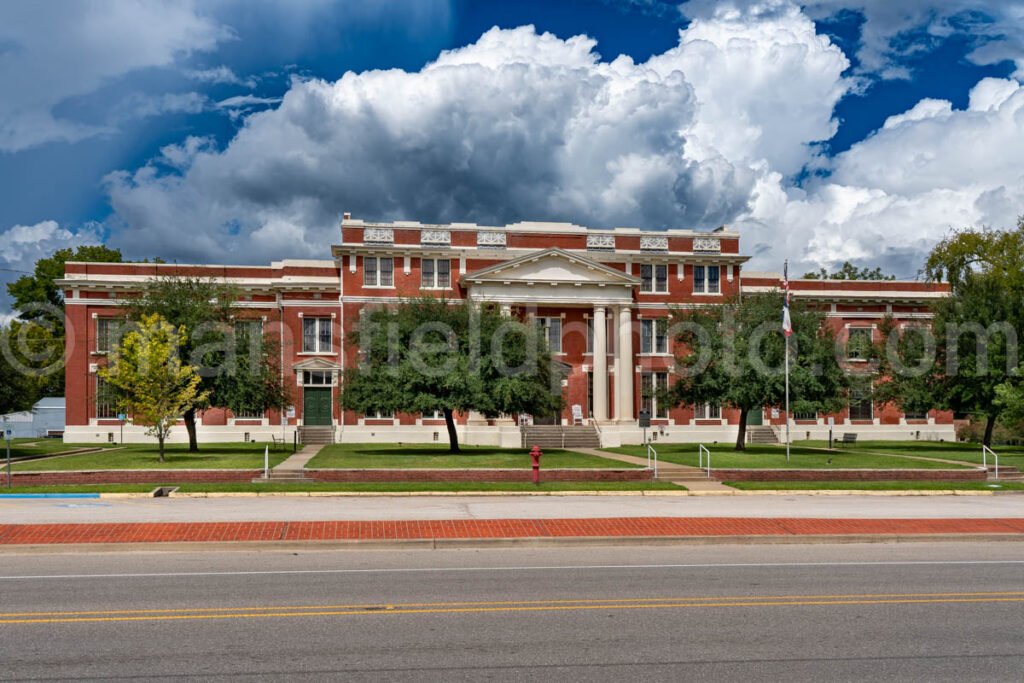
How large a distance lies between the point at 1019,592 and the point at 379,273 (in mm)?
44143

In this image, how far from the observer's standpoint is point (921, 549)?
16234 mm

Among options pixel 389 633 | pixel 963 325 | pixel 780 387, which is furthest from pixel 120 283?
pixel 389 633

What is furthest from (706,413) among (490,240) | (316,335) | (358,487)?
(358,487)

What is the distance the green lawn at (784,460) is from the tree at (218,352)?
16.5 metres

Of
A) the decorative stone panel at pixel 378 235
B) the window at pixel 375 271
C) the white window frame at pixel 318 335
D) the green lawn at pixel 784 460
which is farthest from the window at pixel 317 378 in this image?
the green lawn at pixel 784 460

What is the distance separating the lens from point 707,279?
56312 mm

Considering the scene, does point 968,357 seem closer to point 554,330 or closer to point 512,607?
point 554,330

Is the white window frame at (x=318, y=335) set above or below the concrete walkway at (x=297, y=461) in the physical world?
above

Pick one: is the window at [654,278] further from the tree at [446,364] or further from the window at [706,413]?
the tree at [446,364]

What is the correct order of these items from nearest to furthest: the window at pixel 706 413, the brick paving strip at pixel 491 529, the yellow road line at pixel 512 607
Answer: the yellow road line at pixel 512 607
the brick paving strip at pixel 491 529
the window at pixel 706 413

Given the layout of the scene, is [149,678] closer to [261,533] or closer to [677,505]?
[261,533]

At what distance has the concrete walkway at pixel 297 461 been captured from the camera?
3070cm

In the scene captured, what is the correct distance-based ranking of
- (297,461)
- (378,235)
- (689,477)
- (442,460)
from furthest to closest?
(378,235)
(297,461)
(442,460)
(689,477)

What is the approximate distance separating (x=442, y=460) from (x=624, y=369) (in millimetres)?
20829
